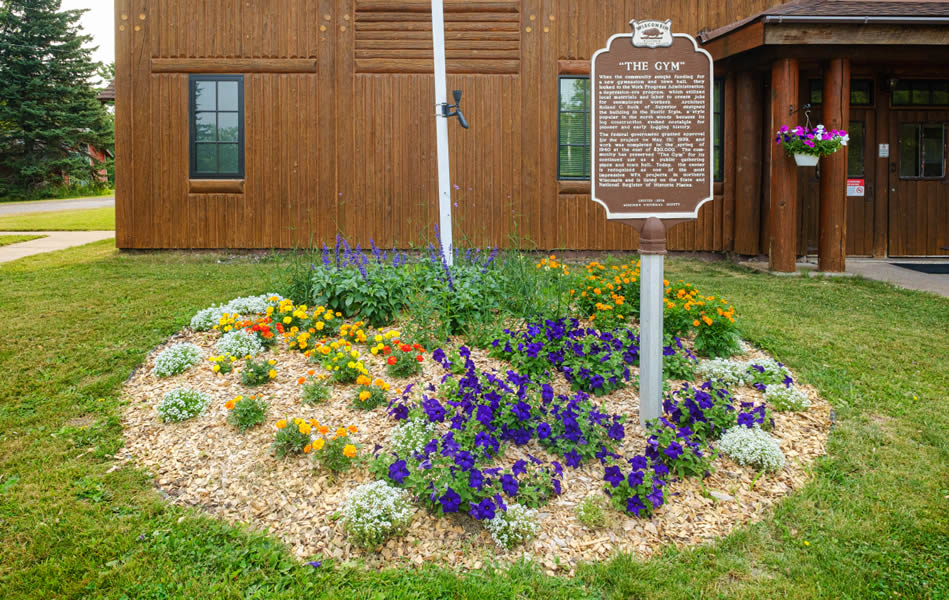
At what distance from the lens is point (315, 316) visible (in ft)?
15.6

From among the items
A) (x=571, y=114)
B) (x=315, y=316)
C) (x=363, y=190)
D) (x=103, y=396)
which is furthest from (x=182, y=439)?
(x=571, y=114)

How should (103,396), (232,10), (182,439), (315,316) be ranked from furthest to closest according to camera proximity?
(232,10), (315,316), (103,396), (182,439)

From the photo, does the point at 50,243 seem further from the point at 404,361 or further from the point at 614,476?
the point at 614,476

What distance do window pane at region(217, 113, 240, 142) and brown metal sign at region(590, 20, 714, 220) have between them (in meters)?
7.10

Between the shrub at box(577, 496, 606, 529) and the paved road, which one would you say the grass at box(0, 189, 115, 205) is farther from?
the shrub at box(577, 496, 606, 529)

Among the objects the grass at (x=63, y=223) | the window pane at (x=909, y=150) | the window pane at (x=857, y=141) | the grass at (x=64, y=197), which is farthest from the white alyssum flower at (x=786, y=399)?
the grass at (x=64, y=197)

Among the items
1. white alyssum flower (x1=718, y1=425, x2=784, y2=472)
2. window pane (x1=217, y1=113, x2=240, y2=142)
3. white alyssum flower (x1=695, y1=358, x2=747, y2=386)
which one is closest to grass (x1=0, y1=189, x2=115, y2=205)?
window pane (x1=217, y1=113, x2=240, y2=142)

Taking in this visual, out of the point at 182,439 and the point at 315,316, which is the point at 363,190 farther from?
the point at 182,439

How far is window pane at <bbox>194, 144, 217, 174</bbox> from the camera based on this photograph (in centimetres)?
950

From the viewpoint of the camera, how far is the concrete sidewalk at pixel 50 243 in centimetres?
1028

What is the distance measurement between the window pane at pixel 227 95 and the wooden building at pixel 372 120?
0.02m

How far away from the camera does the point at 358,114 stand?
944 cm

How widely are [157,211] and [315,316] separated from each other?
589cm

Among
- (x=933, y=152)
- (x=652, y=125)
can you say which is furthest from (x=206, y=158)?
(x=933, y=152)
